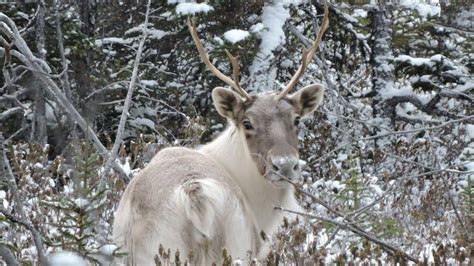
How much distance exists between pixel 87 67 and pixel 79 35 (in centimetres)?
49

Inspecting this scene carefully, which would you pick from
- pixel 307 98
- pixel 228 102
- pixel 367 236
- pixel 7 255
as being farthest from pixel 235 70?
pixel 7 255

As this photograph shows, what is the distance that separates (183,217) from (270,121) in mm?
1847

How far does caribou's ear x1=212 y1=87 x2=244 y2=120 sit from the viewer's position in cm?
614

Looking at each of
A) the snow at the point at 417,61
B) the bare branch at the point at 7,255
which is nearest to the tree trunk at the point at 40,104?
the snow at the point at 417,61

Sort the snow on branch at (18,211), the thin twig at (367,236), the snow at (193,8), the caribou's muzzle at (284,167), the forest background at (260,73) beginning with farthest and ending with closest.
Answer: the snow at (193,8), the forest background at (260,73), the caribou's muzzle at (284,167), the thin twig at (367,236), the snow on branch at (18,211)

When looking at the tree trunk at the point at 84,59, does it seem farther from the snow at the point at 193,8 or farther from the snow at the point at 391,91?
the snow at the point at 391,91

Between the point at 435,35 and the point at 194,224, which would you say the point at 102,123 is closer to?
the point at 435,35

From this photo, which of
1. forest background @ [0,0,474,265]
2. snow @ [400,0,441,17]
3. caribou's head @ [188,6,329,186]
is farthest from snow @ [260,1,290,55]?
caribou's head @ [188,6,329,186]

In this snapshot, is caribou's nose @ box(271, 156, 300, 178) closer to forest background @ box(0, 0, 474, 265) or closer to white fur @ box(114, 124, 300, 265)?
white fur @ box(114, 124, 300, 265)

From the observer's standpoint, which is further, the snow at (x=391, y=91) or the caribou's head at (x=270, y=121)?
the snow at (x=391, y=91)

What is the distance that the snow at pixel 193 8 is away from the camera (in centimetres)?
948

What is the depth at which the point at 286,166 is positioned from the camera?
5.45m

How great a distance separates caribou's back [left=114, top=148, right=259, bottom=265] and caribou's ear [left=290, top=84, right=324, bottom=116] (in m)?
1.72

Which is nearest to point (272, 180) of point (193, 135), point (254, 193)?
point (254, 193)
